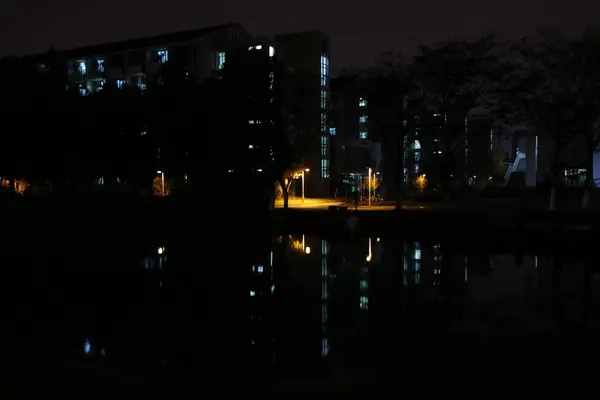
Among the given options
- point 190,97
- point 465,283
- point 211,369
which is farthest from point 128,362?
point 190,97

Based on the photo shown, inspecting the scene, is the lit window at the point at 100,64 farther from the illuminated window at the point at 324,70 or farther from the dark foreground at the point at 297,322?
the dark foreground at the point at 297,322

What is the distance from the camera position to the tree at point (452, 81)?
100 feet

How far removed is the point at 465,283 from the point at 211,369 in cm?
682

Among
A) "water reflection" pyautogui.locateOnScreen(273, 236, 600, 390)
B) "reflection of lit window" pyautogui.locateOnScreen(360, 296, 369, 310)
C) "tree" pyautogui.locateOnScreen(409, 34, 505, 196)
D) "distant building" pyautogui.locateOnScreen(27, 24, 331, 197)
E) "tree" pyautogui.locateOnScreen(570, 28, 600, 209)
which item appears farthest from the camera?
"distant building" pyautogui.locateOnScreen(27, 24, 331, 197)

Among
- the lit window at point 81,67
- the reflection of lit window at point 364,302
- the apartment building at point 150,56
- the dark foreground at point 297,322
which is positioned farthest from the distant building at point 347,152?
the reflection of lit window at point 364,302

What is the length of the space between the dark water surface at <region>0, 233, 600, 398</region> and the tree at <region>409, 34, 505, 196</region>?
17.6 metres

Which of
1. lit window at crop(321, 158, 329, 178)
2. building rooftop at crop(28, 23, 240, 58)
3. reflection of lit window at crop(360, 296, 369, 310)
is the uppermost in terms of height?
building rooftop at crop(28, 23, 240, 58)

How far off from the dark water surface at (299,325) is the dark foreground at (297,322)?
0.09ft

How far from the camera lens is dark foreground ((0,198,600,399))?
6078 mm

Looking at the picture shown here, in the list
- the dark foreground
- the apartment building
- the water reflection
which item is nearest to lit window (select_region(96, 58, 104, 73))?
the apartment building

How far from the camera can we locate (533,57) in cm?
2544

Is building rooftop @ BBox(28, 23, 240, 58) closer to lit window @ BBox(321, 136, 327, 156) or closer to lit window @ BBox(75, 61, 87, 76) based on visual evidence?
lit window @ BBox(75, 61, 87, 76)

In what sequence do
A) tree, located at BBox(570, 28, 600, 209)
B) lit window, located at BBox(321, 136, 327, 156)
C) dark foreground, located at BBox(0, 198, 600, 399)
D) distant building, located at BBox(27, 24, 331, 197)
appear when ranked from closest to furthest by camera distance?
dark foreground, located at BBox(0, 198, 600, 399), tree, located at BBox(570, 28, 600, 209), distant building, located at BBox(27, 24, 331, 197), lit window, located at BBox(321, 136, 327, 156)

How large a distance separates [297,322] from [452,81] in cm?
2537
